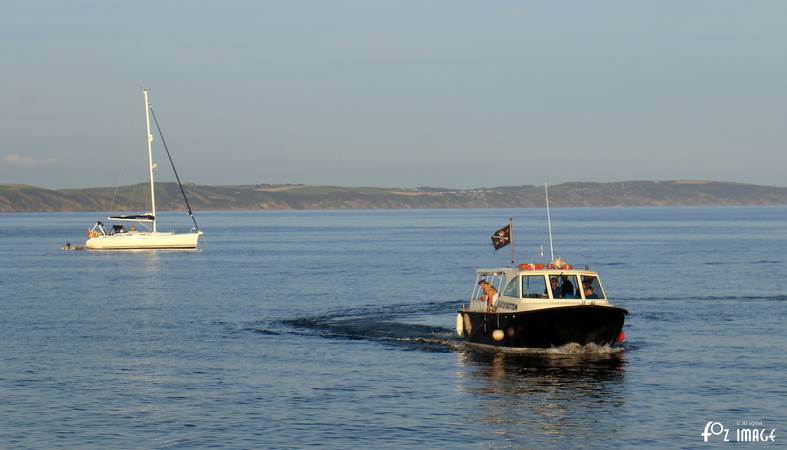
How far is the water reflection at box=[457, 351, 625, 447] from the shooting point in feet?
92.7

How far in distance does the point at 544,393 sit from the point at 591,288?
28.0 ft

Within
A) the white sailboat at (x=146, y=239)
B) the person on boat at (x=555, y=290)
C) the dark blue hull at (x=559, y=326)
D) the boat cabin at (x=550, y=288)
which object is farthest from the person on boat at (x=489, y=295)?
the white sailboat at (x=146, y=239)

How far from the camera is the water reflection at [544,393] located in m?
28.2

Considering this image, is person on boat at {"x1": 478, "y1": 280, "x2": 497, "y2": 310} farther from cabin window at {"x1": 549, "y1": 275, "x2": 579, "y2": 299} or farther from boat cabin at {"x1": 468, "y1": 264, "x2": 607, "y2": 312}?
cabin window at {"x1": 549, "y1": 275, "x2": 579, "y2": 299}

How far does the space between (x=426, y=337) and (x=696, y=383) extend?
48.4 ft

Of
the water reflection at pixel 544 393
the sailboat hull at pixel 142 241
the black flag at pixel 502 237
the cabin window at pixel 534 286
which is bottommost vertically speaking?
the water reflection at pixel 544 393

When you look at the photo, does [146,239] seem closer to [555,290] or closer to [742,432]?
[555,290]

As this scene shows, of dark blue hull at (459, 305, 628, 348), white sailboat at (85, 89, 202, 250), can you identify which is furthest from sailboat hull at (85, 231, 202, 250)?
dark blue hull at (459, 305, 628, 348)

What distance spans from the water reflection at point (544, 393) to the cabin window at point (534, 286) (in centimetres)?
215

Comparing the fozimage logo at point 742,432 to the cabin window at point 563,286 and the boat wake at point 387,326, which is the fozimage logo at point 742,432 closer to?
the cabin window at point 563,286

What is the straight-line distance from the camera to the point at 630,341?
147 feet

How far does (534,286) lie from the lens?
4084 centimetres

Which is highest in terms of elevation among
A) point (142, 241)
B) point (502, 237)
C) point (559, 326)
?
point (502, 237)

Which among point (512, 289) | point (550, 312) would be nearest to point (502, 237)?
point (512, 289)
